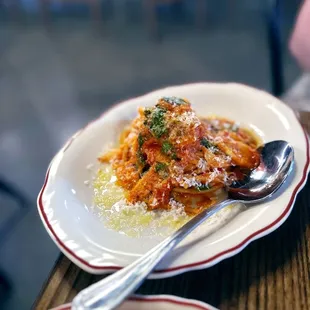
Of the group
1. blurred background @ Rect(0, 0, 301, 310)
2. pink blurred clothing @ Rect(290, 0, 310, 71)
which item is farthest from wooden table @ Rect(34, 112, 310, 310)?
pink blurred clothing @ Rect(290, 0, 310, 71)

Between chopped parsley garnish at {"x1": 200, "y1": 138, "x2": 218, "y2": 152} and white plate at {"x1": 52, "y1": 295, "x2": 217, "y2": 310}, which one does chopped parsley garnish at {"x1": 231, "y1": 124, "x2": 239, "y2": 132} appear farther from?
white plate at {"x1": 52, "y1": 295, "x2": 217, "y2": 310}

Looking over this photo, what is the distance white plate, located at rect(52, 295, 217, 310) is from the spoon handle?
24 mm

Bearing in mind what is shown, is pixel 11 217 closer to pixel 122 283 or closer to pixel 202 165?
pixel 202 165

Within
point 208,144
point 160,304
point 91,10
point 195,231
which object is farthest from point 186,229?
point 91,10

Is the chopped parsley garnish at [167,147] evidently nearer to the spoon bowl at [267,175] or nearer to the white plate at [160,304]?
the spoon bowl at [267,175]

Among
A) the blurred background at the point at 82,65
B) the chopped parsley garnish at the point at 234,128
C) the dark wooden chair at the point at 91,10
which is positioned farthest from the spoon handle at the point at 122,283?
the dark wooden chair at the point at 91,10

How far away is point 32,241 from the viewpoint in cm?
168

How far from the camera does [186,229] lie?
787 millimetres

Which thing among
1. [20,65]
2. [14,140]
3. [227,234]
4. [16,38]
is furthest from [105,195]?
[16,38]

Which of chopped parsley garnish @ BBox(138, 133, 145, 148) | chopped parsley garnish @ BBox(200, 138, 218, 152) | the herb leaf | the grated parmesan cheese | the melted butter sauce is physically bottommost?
the melted butter sauce

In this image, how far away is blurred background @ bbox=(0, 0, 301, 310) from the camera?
66.1 inches

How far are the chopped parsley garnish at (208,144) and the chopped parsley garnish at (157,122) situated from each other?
0.32 ft

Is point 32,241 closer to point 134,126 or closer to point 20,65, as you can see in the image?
point 134,126

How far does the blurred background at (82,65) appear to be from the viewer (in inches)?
66.1
